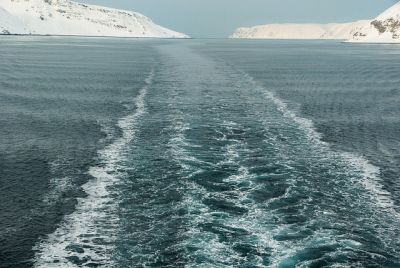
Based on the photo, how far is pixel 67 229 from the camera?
2058 centimetres

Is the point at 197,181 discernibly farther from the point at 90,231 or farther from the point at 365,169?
the point at 365,169

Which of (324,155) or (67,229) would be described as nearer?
(67,229)

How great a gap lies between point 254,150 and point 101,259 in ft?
53.9

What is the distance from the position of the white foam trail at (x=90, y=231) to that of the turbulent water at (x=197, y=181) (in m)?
0.07

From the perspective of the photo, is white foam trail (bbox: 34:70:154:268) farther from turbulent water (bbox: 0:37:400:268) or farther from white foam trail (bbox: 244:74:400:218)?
white foam trail (bbox: 244:74:400:218)

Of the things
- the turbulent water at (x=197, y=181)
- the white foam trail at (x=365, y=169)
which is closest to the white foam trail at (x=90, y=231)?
the turbulent water at (x=197, y=181)

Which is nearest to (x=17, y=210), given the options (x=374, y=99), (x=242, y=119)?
(x=242, y=119)

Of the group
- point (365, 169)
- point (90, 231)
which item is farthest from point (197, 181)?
point (365, 169)

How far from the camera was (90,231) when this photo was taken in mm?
20359

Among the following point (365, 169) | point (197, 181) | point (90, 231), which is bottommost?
point (90, 231)

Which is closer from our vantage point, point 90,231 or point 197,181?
point 90,231

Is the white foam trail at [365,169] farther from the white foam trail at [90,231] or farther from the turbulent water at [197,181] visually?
the white foam trail at [90,231]

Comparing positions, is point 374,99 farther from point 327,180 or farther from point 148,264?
point 148,264

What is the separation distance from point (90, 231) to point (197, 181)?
767 cm
